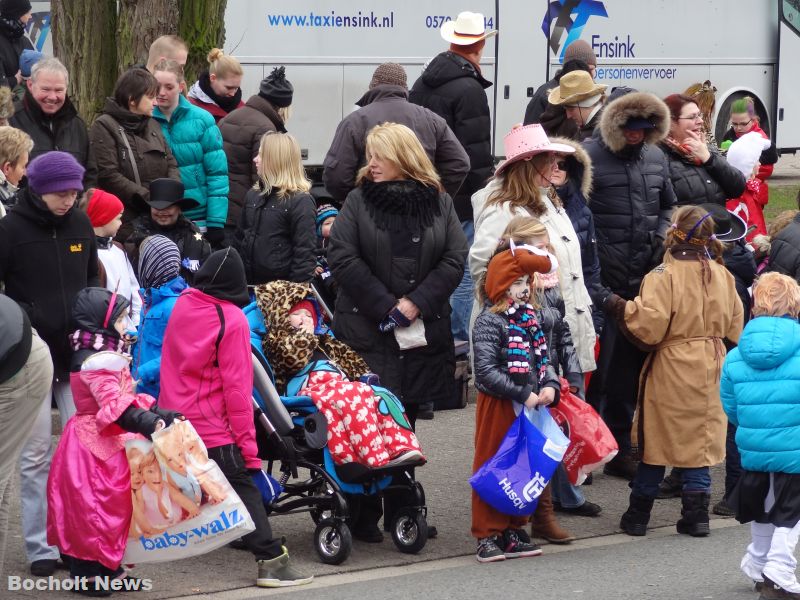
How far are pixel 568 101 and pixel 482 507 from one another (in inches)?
140

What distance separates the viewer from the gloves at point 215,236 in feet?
32.0

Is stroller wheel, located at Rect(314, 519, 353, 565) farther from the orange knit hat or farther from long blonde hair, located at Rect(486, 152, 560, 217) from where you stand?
long blonde hair, located at Rect(486, 152, 560, 217)

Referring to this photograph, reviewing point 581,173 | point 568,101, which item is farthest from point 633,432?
point 568,101

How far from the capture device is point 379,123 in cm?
875

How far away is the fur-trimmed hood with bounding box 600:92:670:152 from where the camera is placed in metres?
8.07

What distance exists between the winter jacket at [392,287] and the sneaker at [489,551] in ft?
2.90

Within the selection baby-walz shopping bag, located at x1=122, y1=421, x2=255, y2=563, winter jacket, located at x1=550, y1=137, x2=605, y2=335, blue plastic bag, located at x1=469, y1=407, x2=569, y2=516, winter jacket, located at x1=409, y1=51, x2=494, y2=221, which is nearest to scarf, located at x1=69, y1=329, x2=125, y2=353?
baby-walz shopping bag, located at x1=122, y1=421, x2=255, y2=563

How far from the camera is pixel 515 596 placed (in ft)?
20.7

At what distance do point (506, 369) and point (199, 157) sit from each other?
3.68 meters

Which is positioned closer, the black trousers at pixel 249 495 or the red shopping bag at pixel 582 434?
the black trousers at pixel 249 495

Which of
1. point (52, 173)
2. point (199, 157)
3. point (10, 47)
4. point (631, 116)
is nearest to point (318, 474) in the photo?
point (52, 173)

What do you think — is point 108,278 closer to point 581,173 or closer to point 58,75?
point 58,75

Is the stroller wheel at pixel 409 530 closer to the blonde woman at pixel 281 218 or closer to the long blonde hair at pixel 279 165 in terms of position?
the blonde woman at pixel 281 218

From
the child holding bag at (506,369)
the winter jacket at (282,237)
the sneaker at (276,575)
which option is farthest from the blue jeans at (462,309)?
the sneaker at (276,575)
